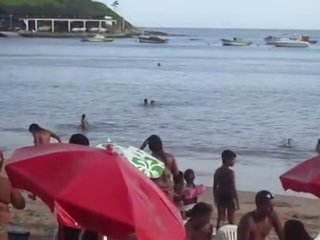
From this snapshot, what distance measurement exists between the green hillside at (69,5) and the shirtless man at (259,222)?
132 metres

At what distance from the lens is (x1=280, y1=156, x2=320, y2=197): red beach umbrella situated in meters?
6.73

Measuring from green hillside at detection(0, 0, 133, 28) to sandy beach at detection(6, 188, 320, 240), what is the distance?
12507cm

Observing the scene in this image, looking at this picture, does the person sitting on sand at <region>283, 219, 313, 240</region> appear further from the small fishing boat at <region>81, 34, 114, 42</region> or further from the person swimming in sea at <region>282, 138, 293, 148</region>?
the small fishing boat at <region>81, 34, 114, 42</region>

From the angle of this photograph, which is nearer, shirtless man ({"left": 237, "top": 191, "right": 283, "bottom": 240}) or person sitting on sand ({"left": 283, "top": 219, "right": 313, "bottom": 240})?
person sitting on sand ({"left": 283, "top": 219, "right": 313, "bottom": 240})

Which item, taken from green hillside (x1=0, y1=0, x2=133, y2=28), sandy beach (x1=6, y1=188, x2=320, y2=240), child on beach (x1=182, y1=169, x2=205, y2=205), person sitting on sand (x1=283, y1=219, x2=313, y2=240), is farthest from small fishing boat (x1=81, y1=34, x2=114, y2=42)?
person sitting on sand (x1=283, y1=219, x2=313, y2=240)

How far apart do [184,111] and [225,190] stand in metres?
24.8

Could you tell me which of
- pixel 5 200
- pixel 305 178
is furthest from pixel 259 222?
pixel 5 200

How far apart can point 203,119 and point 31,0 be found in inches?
5080

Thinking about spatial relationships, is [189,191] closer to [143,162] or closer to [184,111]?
[143,162]

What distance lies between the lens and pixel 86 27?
5837 inches

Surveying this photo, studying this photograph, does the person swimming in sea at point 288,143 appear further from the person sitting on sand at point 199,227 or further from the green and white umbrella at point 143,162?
the person sitting on sand at point 199,227

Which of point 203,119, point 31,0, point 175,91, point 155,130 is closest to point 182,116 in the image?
point 203,119

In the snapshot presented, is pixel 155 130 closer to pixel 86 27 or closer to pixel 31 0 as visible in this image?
pixel 86 27

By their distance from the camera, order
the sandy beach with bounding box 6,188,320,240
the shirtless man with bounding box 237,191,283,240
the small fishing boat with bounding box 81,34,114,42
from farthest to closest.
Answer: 1. the small fishing boat with bounding box 81,34,114,42
2. the sandy beach with bounding box 6,188,320,240
3. the shirtless man with bounding box 237,191,283,240
